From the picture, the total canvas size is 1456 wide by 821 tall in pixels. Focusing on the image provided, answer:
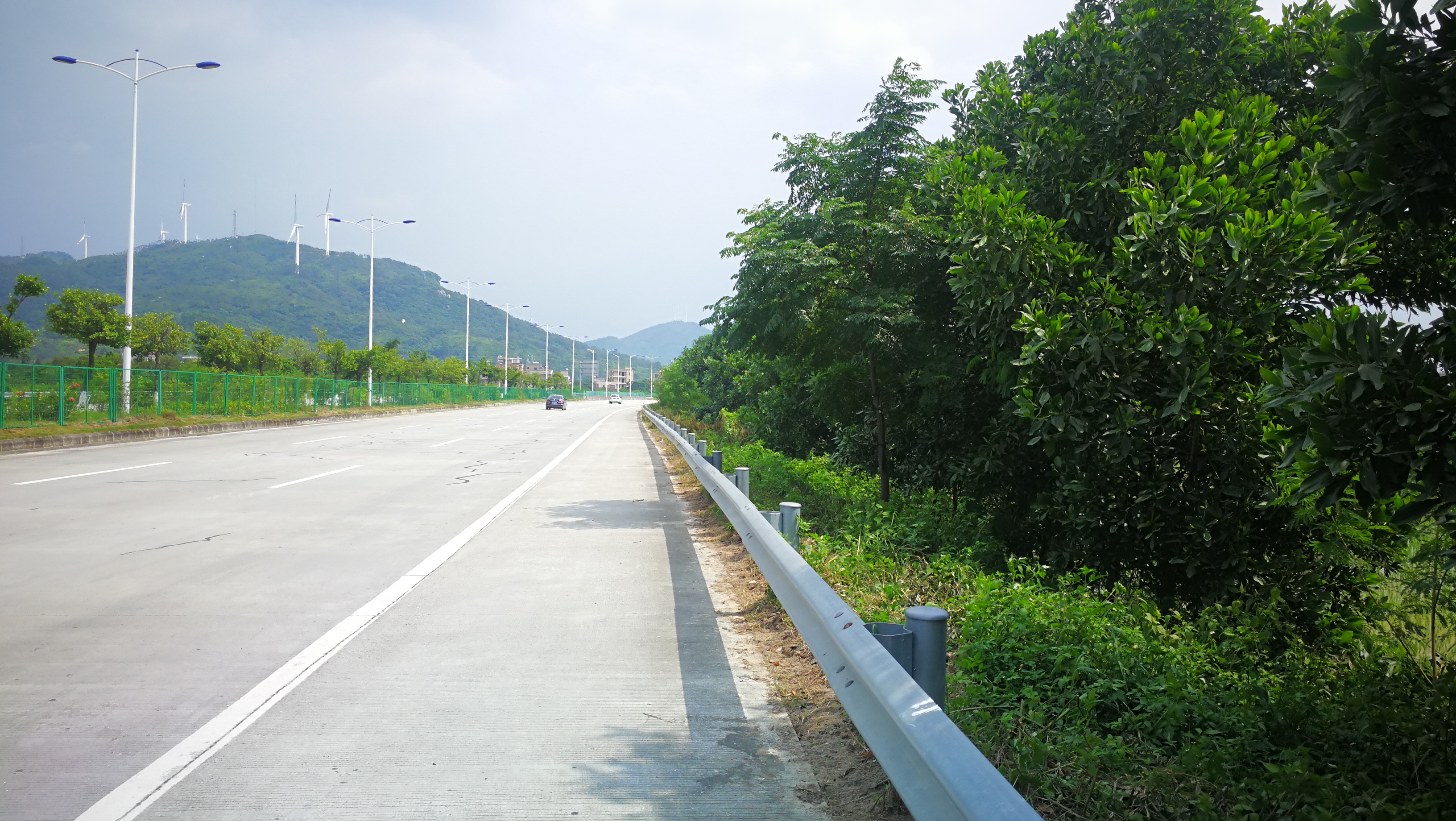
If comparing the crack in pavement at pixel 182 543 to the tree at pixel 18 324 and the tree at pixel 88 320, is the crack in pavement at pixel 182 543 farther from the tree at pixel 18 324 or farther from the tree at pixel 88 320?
the tree at pixel 88 320

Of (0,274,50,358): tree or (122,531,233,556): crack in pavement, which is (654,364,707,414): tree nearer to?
(0,274,50,358): tree

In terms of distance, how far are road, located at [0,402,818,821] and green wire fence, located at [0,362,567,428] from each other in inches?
652

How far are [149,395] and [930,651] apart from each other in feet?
115

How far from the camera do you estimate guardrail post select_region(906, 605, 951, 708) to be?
326 centimetres

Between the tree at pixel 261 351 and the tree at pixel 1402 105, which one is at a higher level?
the tree at pixel 261 351

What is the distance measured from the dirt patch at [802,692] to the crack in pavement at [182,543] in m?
4.90

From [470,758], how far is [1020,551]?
6411 millimetres

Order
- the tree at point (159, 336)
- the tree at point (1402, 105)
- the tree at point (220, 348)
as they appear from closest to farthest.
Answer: the tree at point (1402, 105), the tree at point (159, 336), the tree at point (220, 348)

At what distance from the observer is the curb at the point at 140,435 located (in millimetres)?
22594

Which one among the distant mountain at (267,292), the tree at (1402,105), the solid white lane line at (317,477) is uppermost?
the distant mountain at (267,292)

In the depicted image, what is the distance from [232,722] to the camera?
14.5 ft

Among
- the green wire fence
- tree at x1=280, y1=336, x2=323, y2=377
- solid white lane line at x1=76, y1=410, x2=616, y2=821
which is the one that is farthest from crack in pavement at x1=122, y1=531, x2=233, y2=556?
tree at x1=280, y1=336, x2=323, y2=377

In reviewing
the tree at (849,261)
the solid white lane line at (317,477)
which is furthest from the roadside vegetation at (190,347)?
the tree at (849,261)

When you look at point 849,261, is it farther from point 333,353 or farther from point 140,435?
point 333,353
